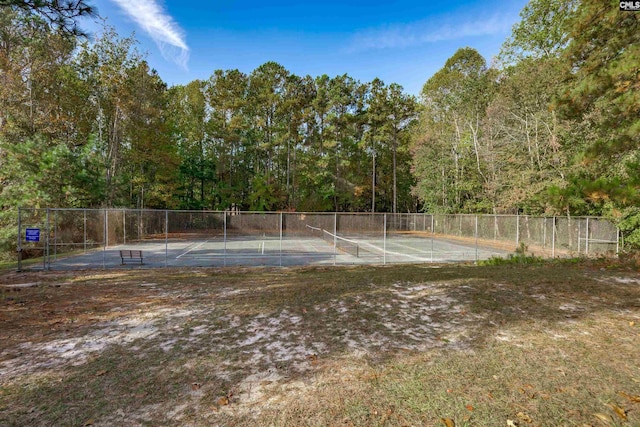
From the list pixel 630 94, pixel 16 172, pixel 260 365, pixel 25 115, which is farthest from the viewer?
pixel 25 115

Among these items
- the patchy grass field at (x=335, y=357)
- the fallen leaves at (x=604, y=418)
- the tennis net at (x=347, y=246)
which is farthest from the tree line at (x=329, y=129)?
the tennis net at (x=347, y=246)

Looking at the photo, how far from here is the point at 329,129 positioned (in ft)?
133

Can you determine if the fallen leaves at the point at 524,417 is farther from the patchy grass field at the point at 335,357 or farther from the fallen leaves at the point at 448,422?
the fallen leaves at the point at 448,422

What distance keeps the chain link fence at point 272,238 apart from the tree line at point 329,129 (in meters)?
1.46

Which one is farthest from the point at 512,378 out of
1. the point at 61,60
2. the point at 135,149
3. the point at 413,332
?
the point at 135,149

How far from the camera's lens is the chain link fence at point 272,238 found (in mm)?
14391

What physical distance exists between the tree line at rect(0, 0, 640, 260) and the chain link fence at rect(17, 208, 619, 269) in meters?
1.46

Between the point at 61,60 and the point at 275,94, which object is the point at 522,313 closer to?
the point at 61,60

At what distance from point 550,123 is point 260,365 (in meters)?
23.4

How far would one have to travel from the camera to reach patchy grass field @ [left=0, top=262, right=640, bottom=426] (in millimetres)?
2812

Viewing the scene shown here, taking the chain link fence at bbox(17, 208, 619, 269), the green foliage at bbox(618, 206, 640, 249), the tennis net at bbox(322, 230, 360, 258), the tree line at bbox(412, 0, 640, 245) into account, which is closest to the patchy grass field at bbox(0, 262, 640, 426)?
the tree line at bbox(412, 0, 640, 245)

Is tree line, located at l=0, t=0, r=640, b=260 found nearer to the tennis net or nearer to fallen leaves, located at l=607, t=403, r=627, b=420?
fallen leaves, located at l=607, t=403, r=627, b=420

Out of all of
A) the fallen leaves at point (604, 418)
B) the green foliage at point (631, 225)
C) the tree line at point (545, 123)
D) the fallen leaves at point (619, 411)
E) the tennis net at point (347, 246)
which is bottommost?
the tennis net at point (347, 246)

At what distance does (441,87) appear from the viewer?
36375 millimetres
